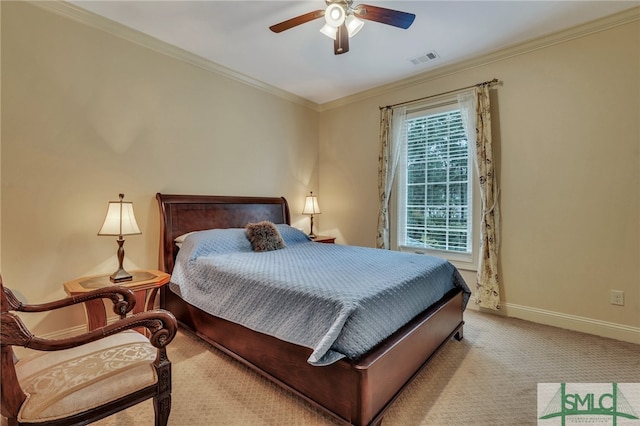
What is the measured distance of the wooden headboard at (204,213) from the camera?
2.96m

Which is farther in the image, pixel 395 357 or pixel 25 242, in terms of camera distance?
pixel 25 242

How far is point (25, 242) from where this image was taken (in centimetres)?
231

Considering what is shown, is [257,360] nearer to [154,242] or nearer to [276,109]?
[154,242]

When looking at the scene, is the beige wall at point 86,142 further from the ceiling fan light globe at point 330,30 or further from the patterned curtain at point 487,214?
the patterned curtain at point 487,214

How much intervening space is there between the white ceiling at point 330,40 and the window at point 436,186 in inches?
27.2

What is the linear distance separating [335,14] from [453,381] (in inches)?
107

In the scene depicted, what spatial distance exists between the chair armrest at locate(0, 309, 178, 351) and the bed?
2.19 ft

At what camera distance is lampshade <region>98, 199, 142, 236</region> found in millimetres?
2352

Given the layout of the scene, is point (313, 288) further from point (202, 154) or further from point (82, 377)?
point (202, 154)

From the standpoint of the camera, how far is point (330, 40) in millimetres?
3014

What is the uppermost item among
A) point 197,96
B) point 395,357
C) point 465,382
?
point 197,96

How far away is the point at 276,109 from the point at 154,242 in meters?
2.46

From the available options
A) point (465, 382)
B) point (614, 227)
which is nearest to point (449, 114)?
point (614, 227)

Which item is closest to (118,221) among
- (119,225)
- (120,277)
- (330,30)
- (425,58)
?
(119,225)
